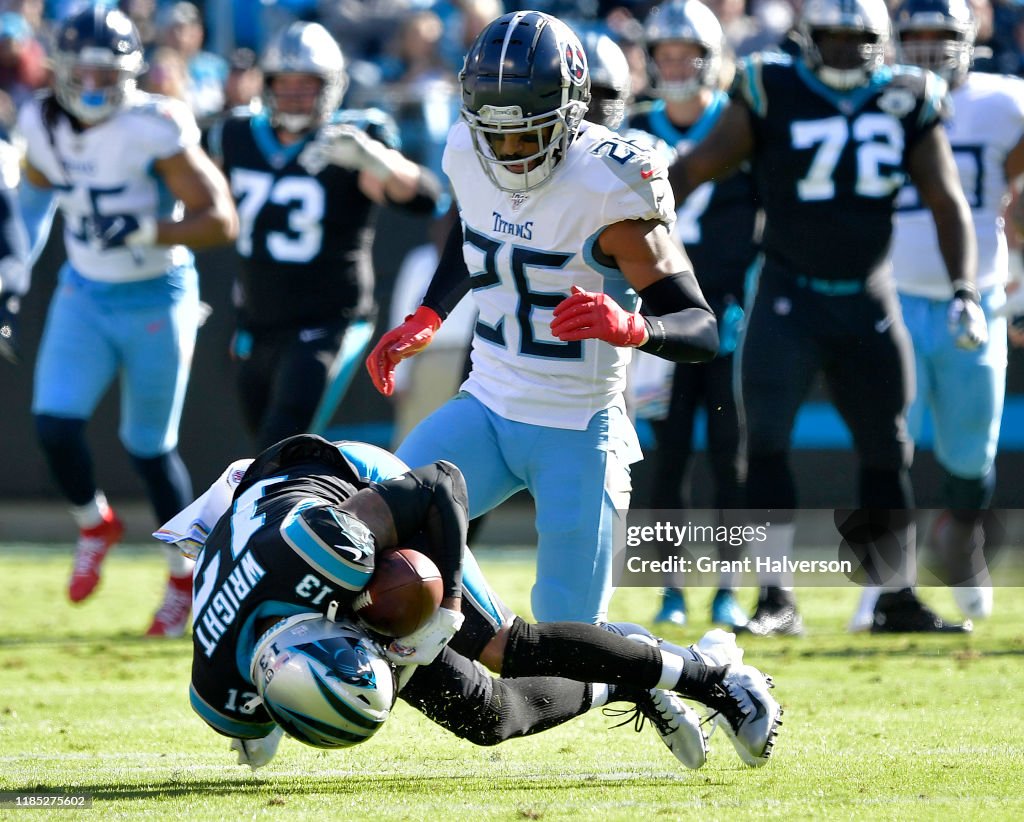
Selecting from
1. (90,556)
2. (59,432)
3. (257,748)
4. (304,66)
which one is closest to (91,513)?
(90,556)

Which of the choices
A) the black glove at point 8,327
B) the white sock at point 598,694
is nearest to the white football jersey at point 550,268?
the white sock at point 598,694

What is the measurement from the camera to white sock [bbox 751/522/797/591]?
5984mm

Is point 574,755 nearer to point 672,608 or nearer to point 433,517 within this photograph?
point 433,517

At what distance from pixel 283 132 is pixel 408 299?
230 cm

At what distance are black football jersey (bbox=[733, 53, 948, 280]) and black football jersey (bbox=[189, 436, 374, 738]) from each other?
9.29ft

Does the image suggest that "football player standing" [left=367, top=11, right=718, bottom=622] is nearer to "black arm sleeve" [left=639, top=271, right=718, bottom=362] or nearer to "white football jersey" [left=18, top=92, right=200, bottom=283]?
"black arm sleeve" [left=639, top=271, right=718, bottom=362]

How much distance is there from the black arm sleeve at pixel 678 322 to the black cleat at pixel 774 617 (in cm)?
241

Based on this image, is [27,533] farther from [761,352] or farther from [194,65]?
[761,352]

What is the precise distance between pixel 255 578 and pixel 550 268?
1.13 metres

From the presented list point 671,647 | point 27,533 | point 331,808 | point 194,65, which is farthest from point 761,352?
point 194,65

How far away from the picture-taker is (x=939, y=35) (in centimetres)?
624

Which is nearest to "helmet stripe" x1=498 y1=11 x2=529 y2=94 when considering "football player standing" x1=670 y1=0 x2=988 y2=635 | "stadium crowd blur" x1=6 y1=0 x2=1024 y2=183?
"football player standing" x1=670 y1=0 x2=988 y2=635

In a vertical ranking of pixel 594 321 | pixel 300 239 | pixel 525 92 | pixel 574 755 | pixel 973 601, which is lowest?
pixel 973 601

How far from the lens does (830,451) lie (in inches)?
345
